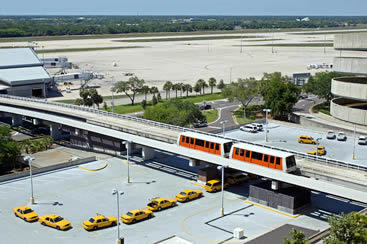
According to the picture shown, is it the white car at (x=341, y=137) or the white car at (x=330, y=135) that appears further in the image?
the white car at (x=330, y=135)

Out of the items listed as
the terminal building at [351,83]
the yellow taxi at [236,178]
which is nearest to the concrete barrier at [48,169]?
the yellow taxi at [236,178]

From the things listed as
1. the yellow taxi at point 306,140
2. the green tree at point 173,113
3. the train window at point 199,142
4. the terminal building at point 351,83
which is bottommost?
the yellow taxi at point 306,140

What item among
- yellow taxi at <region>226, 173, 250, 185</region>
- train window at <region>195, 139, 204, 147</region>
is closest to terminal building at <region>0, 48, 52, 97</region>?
train window at <region>195, 139, 204, 147</region>

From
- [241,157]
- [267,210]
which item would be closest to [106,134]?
[241,157]

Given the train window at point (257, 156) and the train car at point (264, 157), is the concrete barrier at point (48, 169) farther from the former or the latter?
the train window at point (257, 156)

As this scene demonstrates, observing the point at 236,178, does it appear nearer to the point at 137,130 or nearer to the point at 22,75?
the point at 137,130

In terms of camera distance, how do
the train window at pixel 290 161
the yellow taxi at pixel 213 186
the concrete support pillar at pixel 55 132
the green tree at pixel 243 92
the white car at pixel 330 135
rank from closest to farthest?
the train window at pixel 290 161
the yellow taxi at pixel 213 186
the white car at pixel 330 135
the concrete support pillar at pixel 55 132
the green tree at pixel 243 92

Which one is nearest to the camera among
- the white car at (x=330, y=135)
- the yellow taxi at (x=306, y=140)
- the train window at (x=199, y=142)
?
the train window at (x=199, y=142)
